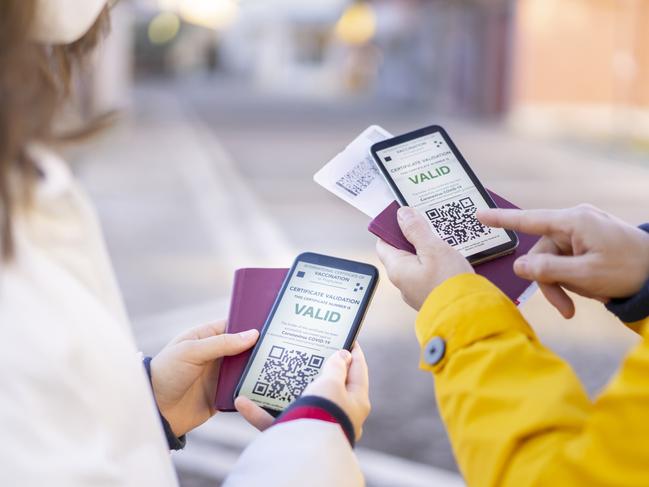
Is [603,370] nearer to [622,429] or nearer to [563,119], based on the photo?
[622,429]

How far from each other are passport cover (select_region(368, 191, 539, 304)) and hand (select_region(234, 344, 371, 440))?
18 cm

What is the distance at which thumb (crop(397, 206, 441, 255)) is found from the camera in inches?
57.5

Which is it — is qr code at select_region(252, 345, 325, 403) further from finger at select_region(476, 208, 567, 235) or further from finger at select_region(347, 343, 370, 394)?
finger at select_region(476, 208, 567, 235)

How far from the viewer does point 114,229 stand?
8.73 meters

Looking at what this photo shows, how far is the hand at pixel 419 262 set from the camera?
1416mm

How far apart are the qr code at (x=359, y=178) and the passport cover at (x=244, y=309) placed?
7.0 inches

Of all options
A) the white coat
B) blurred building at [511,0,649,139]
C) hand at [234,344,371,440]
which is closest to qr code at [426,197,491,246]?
hand at [234,344,371,440]

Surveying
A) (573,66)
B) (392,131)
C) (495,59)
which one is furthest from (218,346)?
(495,59)

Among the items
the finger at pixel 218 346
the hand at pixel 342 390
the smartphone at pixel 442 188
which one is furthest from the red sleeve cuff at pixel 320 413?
the smartphone at pixel 442 188

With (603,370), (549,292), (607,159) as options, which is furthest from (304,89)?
(549,292)

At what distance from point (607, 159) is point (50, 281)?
14.9m

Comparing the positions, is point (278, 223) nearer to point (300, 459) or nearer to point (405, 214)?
point (405, 214)

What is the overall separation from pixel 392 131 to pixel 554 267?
59.4 ft

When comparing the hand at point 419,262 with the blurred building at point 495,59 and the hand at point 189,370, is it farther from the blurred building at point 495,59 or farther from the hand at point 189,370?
the blurred building at point 495,59
